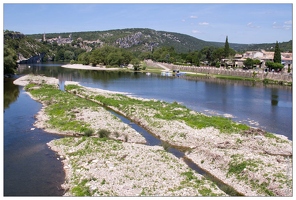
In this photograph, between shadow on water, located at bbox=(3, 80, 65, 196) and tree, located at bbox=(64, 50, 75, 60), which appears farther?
tree, located at bbox=(64, 50, 75, 60)

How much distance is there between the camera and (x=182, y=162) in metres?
21.8

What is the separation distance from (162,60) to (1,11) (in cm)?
13987

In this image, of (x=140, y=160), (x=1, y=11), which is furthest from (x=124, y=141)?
(x=1, y=11)

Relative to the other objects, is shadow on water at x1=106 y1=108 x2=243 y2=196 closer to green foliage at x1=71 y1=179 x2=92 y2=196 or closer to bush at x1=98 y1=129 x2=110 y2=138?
bush at x1=98 y1=129 x2=110 y2=138

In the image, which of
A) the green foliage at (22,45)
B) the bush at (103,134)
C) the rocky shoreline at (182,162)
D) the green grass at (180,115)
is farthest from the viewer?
the green foliage at (22,45)

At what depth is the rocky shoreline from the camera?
701 inches

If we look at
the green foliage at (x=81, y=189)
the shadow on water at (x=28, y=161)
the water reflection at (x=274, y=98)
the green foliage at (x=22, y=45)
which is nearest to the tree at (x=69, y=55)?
the green foliage at (x=22, y=45)

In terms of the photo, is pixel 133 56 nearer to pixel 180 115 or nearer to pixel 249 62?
pixel 249 62

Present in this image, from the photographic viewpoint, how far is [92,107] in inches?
1473

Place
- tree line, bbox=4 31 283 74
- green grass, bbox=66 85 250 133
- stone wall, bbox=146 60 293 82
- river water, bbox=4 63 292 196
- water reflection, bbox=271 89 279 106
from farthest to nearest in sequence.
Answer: tree line, bbox=4 31 283 74, stone wall, bbox=146 60 293 82, water reflection, bbox=271 89 279 106, green grass, bbox=66 85 250 133, river water, bbox=4 63 292 196

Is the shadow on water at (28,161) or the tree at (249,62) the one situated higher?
the tree at (249,62)

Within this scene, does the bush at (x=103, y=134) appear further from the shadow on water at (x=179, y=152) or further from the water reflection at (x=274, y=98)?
the water reflection at (x=274, y=98)

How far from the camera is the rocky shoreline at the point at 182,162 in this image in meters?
17.8

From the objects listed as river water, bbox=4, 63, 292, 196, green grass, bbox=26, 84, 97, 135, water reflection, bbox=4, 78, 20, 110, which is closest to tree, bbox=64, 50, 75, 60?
water reflection, bbox=4, 78, 20, 110
